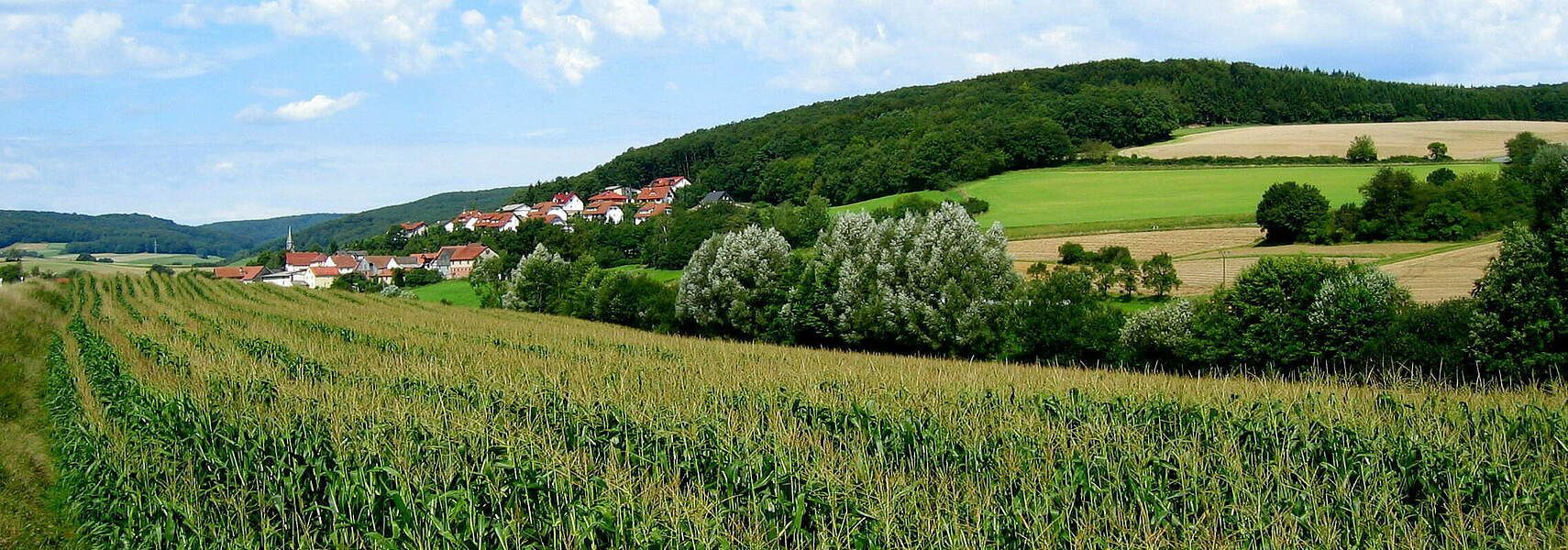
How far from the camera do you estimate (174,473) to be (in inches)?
469

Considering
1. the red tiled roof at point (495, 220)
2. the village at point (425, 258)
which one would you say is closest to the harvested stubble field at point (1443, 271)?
the village at point (425, 258)

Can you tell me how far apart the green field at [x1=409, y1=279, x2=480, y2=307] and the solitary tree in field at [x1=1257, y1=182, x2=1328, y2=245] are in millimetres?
66262

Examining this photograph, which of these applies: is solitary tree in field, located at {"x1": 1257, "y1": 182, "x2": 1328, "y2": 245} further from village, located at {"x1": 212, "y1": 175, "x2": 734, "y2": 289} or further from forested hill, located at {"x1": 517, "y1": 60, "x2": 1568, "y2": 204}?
village, located at {"x1": 212, "y1": 175, "x2": 734, "y2": 289}

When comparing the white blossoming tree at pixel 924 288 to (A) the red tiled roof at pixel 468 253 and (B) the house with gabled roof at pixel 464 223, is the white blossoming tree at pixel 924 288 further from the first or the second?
(B) the house with gabled roof at pixel 464 223

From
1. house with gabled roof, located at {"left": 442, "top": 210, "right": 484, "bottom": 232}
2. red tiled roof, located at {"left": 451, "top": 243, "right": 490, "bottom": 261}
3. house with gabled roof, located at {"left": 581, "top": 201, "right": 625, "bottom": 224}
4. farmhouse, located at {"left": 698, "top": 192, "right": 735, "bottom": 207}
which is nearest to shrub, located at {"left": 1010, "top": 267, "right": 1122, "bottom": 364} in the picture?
farmhouse, located at {"left": 698, "top": 192, "right": 735, "bottom": 207}

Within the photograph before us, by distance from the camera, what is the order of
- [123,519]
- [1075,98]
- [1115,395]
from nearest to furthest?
[123,519] < [1115,395] < [1075,98]

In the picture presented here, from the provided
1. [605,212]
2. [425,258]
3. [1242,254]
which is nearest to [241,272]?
[425,258]

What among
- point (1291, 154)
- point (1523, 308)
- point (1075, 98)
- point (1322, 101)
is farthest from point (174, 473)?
point (1322, 101)

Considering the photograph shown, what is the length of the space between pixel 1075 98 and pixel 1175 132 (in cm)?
1713

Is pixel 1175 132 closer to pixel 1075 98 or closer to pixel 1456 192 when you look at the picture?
pixel 1075 98

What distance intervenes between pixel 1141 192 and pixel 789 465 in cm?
7875

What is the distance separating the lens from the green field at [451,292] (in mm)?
92500

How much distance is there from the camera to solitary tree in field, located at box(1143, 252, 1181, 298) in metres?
47.1

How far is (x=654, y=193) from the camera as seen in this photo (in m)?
187
